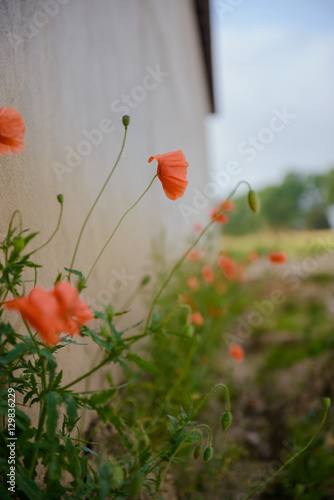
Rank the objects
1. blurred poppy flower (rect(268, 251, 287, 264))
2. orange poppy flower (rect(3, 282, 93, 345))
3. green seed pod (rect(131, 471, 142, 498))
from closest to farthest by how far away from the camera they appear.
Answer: orange poppy flower (rect(3, 282, 93, 345)) < green seed pod (rect(131, 471, 142, 498)) < blurred poppy flower (rect(268, 251, 287, 264))

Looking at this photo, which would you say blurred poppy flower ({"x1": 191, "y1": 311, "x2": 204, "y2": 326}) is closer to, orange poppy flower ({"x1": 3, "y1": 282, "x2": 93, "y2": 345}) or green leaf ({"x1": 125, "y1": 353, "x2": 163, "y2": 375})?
green leaf ({"x1": 125, "y1": 353, "x2": 163, "y2": 375})

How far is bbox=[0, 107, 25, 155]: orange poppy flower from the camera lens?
0.72 m

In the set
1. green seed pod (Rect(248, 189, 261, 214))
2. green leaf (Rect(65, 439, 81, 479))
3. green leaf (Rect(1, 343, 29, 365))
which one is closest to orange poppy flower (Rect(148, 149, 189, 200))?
green seed pod (Rect(248, 189, 261, 214))

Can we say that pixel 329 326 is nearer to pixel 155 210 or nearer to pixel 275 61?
pixel 155 210

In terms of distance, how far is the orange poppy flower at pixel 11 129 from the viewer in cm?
72

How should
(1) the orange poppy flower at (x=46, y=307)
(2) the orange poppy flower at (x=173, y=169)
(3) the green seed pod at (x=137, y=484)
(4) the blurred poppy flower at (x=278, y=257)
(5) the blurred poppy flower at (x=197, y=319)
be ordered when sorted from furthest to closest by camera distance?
(4) the blurred poppy flower at (x=278, y=257) < (5) the blurred poppy flower at (x=197, y=319) < (2) the orange poppy flower at (x=173, y=169) < (3) the green seed pod at (x=137, y=484) < (1) the orange poppy flower at (x=46, y=307)

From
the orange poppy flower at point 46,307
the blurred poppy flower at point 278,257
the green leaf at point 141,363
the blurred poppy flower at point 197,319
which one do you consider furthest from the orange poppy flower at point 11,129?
the blurred poppy flower at point 278,257

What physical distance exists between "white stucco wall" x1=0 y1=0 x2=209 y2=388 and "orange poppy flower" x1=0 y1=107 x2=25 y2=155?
0.57ft

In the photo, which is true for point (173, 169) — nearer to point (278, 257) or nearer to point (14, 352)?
point (14, 352)

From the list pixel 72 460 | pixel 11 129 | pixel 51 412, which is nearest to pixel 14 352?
pixel 51 412

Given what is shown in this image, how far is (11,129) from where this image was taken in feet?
2.40

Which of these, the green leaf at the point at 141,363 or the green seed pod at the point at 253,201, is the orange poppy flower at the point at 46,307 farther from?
the green seed pod at the point at 253,201

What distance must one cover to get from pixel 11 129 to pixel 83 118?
77cm

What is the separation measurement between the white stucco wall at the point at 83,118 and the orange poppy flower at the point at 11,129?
17cm
